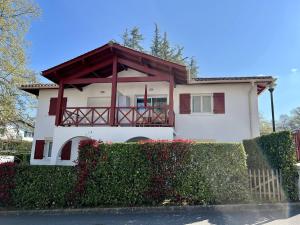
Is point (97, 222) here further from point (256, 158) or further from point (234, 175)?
point (256, 158)

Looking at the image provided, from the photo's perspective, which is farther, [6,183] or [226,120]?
[226,120]

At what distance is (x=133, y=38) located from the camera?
38344 mm

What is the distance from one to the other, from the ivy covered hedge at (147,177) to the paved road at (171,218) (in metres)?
0.65

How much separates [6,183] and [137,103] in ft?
28.3

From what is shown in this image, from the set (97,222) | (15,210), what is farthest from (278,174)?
(15,210)

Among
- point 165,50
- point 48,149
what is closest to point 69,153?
point 48,149

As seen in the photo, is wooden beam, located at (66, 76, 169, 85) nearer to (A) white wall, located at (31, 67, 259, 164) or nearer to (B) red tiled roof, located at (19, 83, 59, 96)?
(A) white wall, located at (31, 67, 259, 164)

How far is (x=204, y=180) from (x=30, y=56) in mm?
15029

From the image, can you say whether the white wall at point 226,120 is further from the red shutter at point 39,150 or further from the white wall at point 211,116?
the red shutter at point 39,150

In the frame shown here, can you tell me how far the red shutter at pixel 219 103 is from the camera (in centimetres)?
1535

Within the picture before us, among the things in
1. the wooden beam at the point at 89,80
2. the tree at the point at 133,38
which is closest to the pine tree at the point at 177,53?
the tree at the point at 133,38

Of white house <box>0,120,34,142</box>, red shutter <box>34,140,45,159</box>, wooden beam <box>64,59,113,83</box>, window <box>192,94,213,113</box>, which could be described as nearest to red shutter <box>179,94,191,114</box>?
window <box>192,94,213,113</box>

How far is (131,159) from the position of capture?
959 cm

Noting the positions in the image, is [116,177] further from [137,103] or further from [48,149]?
[48,149]
